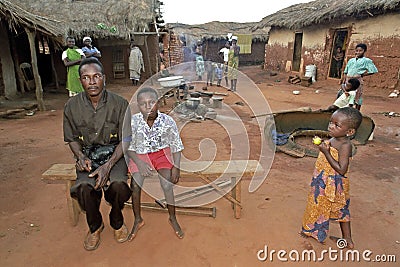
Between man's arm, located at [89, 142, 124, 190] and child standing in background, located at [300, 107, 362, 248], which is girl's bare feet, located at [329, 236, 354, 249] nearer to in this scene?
child standing in background, located at [300, 107, 362, 248]

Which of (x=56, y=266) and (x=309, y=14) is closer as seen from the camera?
(x=56, y=266)

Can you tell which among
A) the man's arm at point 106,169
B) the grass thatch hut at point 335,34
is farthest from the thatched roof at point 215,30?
the man's arm at point 106,169

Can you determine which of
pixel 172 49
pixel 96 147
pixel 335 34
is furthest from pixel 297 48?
pixel 96 147

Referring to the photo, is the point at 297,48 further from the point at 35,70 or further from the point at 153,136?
the point at 153,136

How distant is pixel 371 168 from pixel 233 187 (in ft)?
7.68

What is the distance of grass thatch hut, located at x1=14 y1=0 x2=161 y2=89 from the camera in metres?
9.26

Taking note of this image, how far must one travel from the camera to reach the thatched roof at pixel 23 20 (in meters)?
6.11

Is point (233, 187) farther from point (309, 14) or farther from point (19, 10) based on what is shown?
point (309, 14)

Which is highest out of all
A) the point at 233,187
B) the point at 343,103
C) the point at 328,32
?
the point at 328,32

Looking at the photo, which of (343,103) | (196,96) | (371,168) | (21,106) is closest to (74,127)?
(371,168)

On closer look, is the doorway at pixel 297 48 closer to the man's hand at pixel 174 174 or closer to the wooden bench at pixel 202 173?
the wooden bench at pixel 202 173

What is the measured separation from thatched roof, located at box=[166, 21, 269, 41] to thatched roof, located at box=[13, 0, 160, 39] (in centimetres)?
837

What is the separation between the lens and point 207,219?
2766mm

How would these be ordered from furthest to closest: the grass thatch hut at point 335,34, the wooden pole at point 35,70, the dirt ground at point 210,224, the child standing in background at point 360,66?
the grass thatch hut at point 335,34 < the wooden pole at point 35,70 < the child standing in background at point 360,66 < the dirt ground at point 210,224
